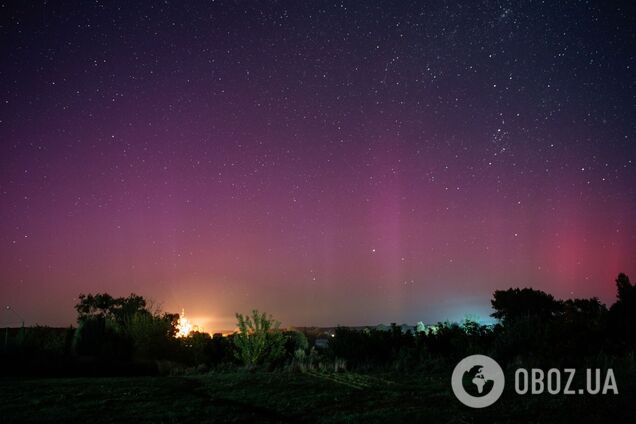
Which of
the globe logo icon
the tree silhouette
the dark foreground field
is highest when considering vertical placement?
the tree silhouette

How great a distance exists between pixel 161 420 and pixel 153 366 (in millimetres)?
12969

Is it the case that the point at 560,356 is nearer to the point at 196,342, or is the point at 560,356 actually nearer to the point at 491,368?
the point at 491,368

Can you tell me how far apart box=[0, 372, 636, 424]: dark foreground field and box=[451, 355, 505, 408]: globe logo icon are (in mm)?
184

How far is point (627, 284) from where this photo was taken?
58.5 feet

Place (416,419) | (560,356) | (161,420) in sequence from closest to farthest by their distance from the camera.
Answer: (416,419) → (161,420) → (560,356)

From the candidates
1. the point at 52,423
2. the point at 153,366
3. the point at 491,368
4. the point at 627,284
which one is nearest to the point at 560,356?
the point at 491,368

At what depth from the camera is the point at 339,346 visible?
17672mm

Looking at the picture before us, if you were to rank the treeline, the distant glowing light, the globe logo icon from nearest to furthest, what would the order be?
the globe logo icon → the treeline → the distant glowing light

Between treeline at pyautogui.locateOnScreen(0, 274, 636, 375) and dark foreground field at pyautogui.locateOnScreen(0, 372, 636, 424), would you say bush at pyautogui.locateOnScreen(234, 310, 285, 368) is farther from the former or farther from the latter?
dark foreground field at pyautogui.locateOnScreen(0, 372, 636, 424)

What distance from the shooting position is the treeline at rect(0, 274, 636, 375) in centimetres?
1387

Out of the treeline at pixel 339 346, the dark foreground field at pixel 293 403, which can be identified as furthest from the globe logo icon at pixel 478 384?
the treeline at pixel 339 346

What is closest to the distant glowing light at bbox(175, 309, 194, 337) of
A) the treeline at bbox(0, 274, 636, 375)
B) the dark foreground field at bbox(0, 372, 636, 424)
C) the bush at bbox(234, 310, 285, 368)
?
the treeline at bbox(0, 274, 636, 375)

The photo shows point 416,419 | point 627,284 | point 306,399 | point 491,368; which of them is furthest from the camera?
point 627,284

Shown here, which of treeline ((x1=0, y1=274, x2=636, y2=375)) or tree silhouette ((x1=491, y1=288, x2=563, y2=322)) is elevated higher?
tree silhouette ((x1=491, y1=288, x2=563, y2=322))
